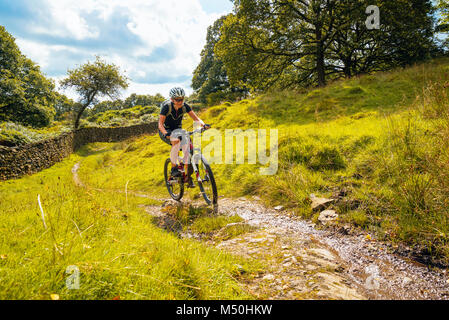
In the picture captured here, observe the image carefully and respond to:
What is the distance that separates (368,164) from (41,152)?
23.7 meters

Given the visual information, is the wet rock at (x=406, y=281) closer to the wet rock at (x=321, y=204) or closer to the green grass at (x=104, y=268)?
the green grass at (x=104, y=268)

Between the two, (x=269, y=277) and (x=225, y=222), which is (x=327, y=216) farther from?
(x=269, y=277)

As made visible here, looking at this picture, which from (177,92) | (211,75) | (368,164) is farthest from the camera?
(211,75)

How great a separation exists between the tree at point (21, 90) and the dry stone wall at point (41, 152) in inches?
185

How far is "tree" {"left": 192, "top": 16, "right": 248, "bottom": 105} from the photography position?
39.8 meters

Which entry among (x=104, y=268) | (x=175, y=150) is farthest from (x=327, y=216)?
(x=175, y=150)

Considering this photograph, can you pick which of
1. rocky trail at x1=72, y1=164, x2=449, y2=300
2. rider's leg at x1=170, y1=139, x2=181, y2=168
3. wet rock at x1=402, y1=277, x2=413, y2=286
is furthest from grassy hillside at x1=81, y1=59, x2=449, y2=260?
rider's leg at x1=170, y1=139, x2=181, y2=168

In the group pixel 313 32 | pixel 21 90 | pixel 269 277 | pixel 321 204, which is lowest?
pixel 269 277

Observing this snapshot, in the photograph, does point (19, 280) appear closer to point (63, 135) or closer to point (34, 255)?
point (34, 255)

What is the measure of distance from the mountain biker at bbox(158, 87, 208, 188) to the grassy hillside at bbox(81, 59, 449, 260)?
1495 millimetres

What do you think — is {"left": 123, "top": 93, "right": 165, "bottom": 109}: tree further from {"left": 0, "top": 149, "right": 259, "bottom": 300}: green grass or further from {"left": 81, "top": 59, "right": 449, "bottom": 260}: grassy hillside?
{"left": 0, "top": 149, "right": 259, "bottom": 300}: green grass

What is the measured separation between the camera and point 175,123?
261 inches
